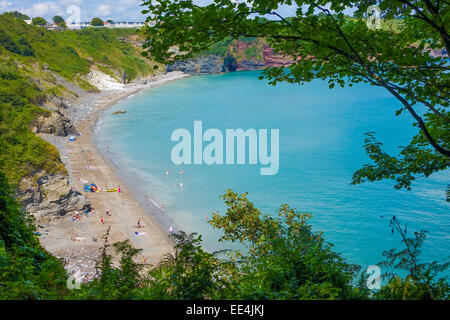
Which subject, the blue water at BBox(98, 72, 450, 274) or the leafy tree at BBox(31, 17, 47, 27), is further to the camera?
the leafy tree at BBox(31, 17, 47, 27)

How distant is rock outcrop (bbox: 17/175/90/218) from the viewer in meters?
30.8

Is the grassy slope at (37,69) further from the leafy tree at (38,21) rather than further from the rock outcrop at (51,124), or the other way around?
the leafy tree at (38,21)

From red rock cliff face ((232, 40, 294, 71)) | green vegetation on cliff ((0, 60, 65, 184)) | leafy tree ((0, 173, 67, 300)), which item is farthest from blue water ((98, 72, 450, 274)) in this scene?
red rock cliff face ((232, 40, 294, 71))

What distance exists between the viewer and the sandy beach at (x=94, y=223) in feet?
91.3

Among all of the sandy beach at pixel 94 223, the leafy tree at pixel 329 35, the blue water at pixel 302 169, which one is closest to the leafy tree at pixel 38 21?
the blue water at pixel 302 169

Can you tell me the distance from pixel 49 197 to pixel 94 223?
16.2 feet

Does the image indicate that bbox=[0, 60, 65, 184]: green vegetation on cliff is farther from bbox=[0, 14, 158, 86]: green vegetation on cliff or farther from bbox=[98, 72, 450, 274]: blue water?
bbox=[0, 14, 158, 86]: green vegetation on cliff

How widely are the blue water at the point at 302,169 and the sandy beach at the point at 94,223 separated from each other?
337 centimetres

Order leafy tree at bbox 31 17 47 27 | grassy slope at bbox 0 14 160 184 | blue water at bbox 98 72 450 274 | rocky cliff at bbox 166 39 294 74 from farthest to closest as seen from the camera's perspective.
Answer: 1. rocky cliff at bbox 166 39 294 74
2. leafy tree at bbox 31 17 47 27
3. blue water at bbox 98 72 450 274
4. grassy slope at bbox 0 14 160 184

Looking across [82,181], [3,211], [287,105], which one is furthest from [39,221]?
[287,105]

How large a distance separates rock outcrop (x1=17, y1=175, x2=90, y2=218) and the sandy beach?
0.79m

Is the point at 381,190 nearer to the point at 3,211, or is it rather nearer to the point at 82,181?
the point at 82,181

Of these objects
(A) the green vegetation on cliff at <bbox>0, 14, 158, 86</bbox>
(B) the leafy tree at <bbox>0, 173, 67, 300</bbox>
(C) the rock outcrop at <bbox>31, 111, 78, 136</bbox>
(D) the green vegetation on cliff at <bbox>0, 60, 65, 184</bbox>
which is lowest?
(B) the leafy tree at <bbox>0, 173, 67, 300</bbox>

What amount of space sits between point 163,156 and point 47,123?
20175mm
